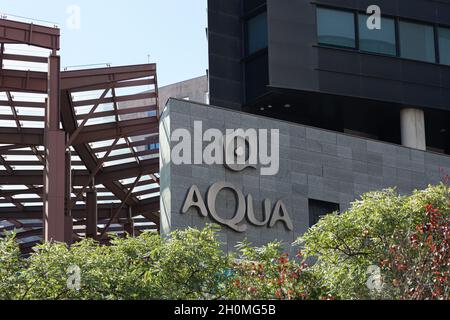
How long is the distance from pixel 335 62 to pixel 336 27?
1.66 meters

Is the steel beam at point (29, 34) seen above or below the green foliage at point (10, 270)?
above

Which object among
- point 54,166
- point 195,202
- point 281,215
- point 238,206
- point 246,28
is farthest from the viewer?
point 246,28

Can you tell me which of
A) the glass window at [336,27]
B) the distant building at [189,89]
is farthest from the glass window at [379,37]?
the distant building at [189,89]

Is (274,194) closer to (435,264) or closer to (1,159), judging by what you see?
(435,264)

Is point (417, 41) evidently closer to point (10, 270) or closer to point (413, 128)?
point (413, 128)

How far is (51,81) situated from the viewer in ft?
132

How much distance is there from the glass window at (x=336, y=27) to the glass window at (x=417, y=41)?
2.55 meters

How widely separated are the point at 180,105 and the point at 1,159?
2079 cm

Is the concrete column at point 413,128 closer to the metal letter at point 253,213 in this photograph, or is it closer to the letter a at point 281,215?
the letter a at point 281,215

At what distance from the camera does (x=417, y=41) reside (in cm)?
4375

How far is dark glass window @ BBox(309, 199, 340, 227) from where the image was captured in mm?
37031

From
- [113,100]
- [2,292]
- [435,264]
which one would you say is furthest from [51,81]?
[435,264]

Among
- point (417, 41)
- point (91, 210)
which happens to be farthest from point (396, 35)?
point (91, 210)

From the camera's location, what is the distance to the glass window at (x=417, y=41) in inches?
1705
